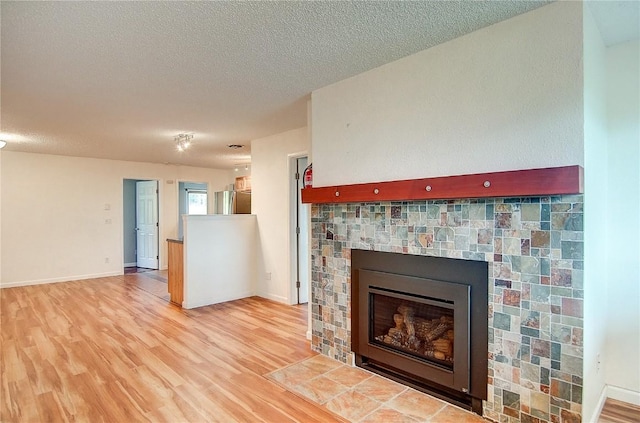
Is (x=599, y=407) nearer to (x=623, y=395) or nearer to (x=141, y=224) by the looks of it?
(x=623, y=395)

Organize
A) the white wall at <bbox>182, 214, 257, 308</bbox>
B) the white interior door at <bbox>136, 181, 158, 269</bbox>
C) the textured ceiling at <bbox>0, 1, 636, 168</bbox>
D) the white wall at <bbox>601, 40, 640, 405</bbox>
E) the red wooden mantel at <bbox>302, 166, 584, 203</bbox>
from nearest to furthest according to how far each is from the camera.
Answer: the red wooden mantel at <bbox>302, 166, 584, 203</bbox>
the textured ceiling at <bbox>0, 1, 636, 168</bbox>
the white wall at <bbox>601, 40, 640, 405</bbox>
the white wall at <bbox>182, 214, 257, 308</bbox>
the white interior door at <bbox>136, 181, 158, 269</bbox>

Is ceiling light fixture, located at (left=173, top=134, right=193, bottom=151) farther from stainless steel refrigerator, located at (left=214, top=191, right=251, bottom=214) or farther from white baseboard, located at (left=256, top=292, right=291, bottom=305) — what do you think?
white baseboard, located at (left=256, top=292, right=291, bottom=305)

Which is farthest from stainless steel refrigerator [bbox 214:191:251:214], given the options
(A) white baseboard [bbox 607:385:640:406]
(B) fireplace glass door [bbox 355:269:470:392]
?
(A) white baseboard [bbox 607:385:640:406]

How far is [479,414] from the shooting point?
6.78 ft

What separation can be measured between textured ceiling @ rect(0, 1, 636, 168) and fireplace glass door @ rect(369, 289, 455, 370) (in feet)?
5.49

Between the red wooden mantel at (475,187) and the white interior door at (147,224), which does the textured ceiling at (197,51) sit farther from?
the white interior door at (147,224)

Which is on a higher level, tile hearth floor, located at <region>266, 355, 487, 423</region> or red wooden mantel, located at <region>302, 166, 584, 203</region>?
red wooden mantel, located at <region>302, 166, 584, 203</region>

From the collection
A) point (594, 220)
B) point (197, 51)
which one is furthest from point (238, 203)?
point (594, 220)

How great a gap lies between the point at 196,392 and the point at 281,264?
2509mm

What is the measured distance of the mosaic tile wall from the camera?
5.72 ft

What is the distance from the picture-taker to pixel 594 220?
193 centimetres

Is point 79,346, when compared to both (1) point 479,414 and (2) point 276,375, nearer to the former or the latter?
(2) point 276,375

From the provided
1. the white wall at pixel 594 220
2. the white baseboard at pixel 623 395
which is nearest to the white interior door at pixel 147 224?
the white wall at pixel 594 220

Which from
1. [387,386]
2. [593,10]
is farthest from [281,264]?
[593,10]
